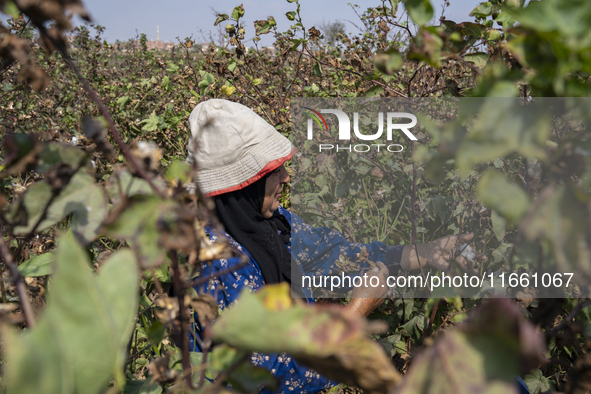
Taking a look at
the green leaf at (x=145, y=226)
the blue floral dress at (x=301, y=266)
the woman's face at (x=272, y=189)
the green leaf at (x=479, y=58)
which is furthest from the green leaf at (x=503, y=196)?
the woman's face at (x=272, y=189)

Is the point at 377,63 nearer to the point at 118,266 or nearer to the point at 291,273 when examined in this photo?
the point at 118,266

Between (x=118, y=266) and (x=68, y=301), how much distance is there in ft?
0.18

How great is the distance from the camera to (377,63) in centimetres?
53

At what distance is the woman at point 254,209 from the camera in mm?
1814

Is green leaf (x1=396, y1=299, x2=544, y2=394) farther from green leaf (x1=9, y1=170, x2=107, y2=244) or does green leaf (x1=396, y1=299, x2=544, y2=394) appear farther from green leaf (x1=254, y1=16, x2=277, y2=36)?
green leaf (x1=254, y1=16, x2=277, y2=36)

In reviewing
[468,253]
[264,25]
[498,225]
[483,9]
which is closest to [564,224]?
[498,225]

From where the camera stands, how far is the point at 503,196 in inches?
14.0

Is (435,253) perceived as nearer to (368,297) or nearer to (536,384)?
(368,297)

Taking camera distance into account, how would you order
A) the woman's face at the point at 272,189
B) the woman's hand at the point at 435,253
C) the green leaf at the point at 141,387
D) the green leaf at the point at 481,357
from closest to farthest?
the green leaf at the point at 481,357, the green leaf at the point at 141,387, the woman's hand at the point at 435,253, the woman's face at the point at 272,189

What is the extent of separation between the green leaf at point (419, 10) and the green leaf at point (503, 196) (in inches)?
9.4

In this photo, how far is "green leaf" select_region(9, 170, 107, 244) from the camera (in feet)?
1.55

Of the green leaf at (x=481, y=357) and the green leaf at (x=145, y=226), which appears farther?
the green leaf at (x=145, y=226)

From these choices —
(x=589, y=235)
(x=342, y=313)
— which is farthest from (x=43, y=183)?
(x=589, y=235)

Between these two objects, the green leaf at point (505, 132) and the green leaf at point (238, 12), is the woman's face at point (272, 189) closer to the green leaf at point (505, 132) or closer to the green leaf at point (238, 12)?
the green leaf at point (238, 12)
